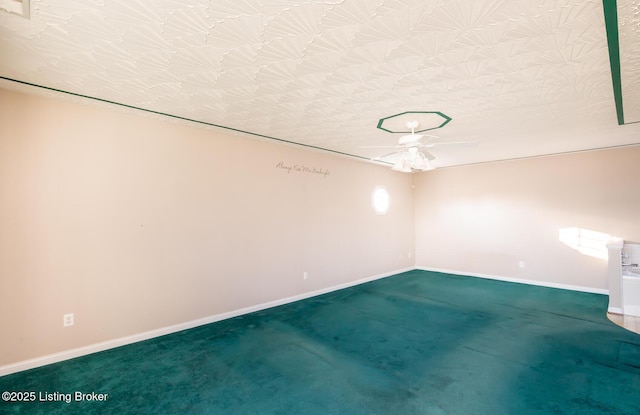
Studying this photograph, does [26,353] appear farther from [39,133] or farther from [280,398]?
[280,398]

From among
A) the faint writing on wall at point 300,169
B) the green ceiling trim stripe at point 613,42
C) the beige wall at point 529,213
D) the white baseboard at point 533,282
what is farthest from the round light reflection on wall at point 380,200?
the green ceiling trim stripe at point 613,42

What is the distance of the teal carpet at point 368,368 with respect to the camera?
217cm

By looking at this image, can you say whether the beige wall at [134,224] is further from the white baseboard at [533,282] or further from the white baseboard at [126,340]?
the white baseboard at [533,282]

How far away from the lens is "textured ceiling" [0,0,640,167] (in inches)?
67.5

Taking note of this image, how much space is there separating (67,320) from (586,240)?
302 inches

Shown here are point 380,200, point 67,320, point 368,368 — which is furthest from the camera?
point 380,200

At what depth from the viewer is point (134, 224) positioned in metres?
3.33

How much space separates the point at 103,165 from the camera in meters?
3.15

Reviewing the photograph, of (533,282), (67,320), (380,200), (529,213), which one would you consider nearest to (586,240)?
(529,213)

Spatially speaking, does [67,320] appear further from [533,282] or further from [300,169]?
[533,282]

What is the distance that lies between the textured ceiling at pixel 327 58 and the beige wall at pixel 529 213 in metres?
2.15

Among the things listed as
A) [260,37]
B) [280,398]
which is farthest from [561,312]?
[260,37]

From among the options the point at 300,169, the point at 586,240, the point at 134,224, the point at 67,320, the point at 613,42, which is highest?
the point at 613,42

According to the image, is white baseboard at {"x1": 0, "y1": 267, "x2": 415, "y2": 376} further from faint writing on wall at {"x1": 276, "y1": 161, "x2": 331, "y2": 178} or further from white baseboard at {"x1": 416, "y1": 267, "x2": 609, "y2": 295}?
white baseboard at {"x1": 416, "y1": 267, "x2": 609, "y2": 295}
